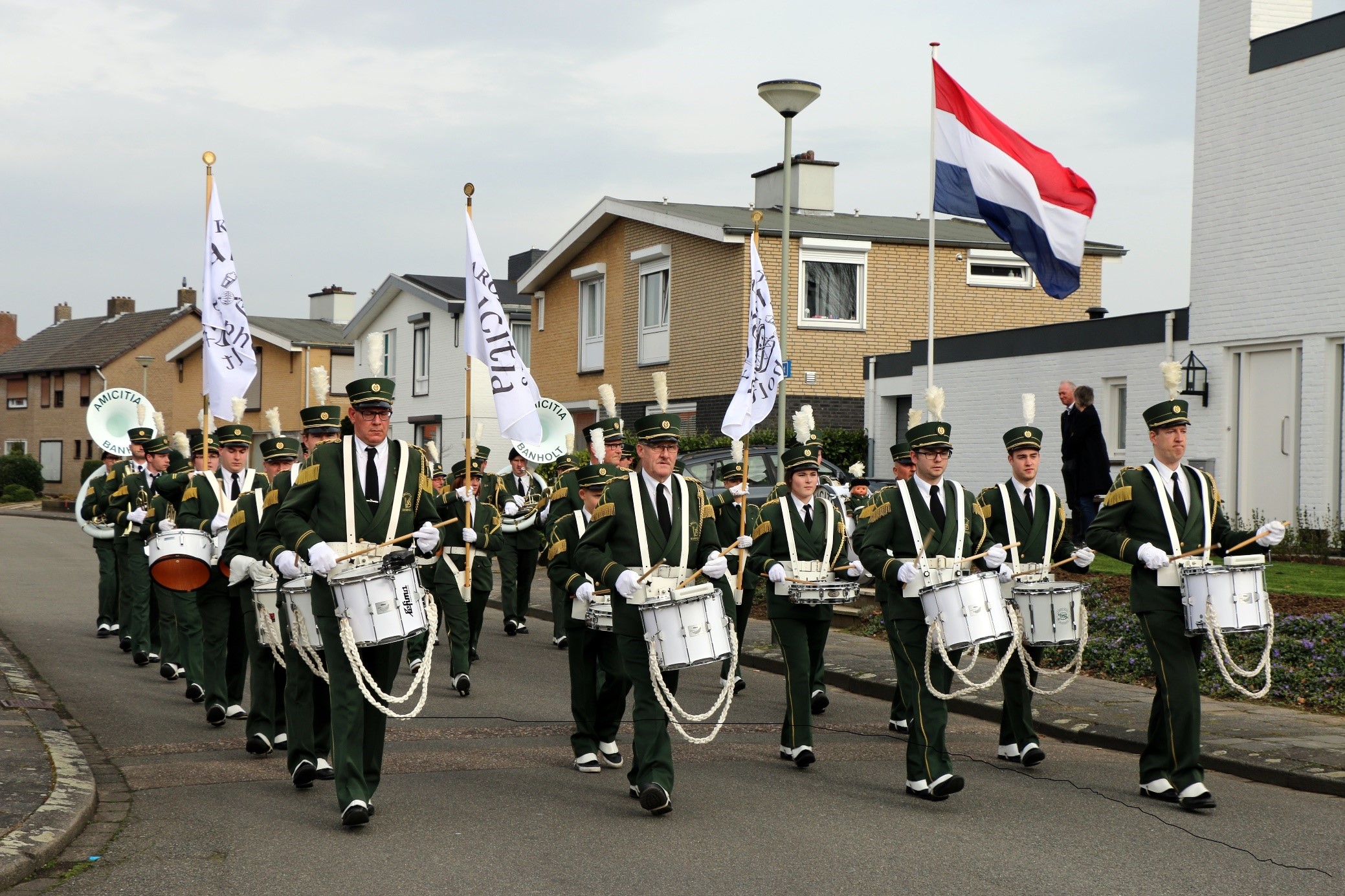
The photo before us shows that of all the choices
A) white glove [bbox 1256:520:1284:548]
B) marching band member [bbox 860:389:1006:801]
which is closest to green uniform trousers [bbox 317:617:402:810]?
marching band member [bbox 860:389:1006:801]

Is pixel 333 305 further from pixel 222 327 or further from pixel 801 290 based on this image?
pixel 222 327

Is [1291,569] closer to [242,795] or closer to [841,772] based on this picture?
[841,772]

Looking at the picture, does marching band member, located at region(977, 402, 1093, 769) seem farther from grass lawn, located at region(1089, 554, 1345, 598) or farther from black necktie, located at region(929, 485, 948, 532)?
grass lawn, located at region(1089, 554, 1345, 598)

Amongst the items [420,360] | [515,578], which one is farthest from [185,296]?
[515,578]

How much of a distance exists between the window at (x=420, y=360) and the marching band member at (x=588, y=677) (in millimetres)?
36761

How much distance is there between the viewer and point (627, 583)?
7.69 m

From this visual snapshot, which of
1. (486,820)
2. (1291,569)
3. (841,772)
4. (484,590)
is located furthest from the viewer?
(1291,569)

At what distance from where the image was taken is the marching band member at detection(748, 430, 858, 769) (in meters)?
9.19

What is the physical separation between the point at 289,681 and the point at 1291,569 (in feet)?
38.5

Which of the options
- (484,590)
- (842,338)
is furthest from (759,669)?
Result: (842,338)

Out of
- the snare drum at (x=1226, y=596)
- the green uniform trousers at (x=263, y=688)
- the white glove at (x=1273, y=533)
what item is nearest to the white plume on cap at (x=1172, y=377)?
the white glove at (x=1273, y=533)

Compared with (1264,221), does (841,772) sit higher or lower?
lower

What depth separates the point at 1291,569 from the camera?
1597 centimetres

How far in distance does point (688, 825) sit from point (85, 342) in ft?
236
